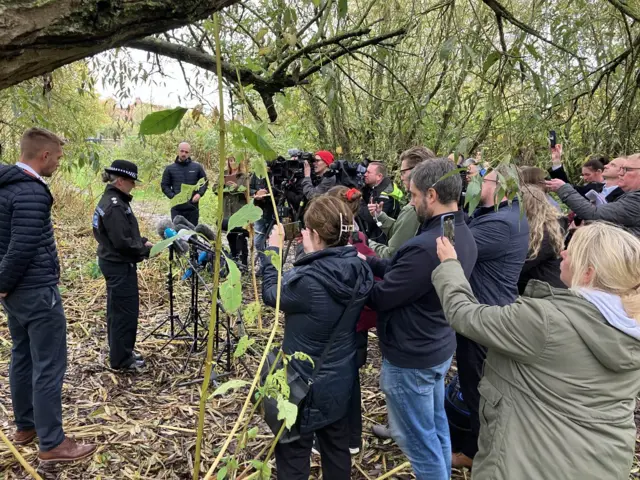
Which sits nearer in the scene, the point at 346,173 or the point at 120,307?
the point at 120,307

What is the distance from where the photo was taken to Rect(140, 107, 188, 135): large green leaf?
74 cm

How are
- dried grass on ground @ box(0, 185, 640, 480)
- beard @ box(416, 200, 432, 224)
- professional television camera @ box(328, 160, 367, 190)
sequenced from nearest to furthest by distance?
beard @ box(416, 200, 432, 224), dried grass on ground @ box(0, 185, 640, 480), professional television camera @ box(328, 160, 367, 190)

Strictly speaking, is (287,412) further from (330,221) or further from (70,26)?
(70,26)

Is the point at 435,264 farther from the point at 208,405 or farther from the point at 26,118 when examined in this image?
the point at 26,118

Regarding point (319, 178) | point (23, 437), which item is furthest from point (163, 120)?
point (319, 178)

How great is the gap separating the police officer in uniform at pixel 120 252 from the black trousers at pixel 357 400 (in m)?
1.82

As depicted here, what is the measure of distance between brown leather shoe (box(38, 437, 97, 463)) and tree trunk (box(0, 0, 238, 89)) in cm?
224

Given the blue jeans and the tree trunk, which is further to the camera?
the blue jeans

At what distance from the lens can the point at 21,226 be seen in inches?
86.4

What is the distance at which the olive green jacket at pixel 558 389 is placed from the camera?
48.6 inches

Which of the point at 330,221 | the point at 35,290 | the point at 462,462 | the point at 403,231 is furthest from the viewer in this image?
the point at 403,231

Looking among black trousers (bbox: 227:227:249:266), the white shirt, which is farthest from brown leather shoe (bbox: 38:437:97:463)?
black trousers (bbox: 227:227:249:266)

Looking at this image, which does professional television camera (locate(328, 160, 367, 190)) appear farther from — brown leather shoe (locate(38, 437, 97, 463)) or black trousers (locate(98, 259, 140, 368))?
brown leather shoe (locate(38, 437, 97, 463))

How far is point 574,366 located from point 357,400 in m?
1.22
